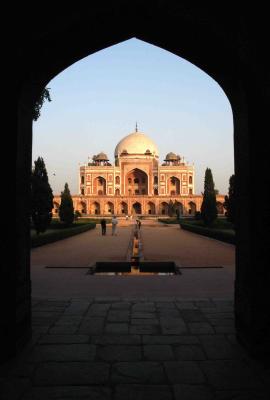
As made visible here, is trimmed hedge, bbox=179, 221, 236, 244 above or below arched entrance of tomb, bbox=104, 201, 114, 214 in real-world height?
below

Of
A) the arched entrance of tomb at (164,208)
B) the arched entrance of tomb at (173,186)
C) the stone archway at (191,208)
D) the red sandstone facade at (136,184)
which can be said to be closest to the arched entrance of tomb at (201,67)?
the red sandstone facade at (136,184)

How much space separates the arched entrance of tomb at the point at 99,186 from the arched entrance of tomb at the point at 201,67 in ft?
180

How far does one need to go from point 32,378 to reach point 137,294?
119 inches

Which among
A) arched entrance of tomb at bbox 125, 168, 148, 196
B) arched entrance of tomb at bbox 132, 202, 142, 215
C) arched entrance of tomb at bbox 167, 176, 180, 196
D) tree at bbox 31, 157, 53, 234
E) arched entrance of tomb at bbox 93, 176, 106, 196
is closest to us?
tree at bbox 31, 157, 53, 234

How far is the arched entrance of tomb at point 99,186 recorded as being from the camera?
58406 mm

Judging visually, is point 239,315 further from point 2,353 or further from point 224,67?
point 224,67

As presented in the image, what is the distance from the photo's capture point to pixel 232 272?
7.55 metres

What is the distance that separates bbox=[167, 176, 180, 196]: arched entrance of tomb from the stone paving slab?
5341cm

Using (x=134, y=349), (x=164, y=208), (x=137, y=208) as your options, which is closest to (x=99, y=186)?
(x=137, y=208)

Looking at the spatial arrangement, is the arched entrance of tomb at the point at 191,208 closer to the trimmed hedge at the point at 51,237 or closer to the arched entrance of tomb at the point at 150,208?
the arched entrance of tomb at the point at 150,208

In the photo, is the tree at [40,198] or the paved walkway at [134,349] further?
the tree at [40,198]

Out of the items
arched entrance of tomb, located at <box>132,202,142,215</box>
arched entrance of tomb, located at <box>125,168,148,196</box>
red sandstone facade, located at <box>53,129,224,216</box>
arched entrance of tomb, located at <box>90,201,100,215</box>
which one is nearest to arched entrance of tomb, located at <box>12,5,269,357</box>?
red sandstone facade, located at <box>53,129,224,216</box>

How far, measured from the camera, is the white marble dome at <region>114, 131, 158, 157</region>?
58125 millimetres

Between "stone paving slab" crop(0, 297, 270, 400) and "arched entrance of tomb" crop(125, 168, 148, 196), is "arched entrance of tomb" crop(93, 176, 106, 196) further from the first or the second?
"stone paving slab" crop(0, 297, 270, 400)
